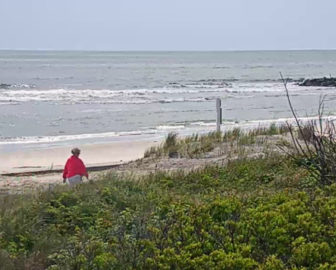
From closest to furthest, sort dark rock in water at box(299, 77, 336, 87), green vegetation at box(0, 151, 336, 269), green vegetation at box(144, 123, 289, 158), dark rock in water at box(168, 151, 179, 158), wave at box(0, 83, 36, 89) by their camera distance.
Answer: green vegetation at box(0, 151, 336, 269)
dark rock in water at box(168, 151, 179, 158)
green vegetation at box(144, 123, 289, 158)
wave at box(0, 83, 36, 89)
dark rock in water at box(299, 77, 336, 87)

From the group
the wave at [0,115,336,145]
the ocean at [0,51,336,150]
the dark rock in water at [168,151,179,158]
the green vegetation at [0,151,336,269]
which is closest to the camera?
the green vegetation at [0,151,336,269]

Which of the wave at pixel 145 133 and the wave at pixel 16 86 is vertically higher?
the wave at pixel 16 86

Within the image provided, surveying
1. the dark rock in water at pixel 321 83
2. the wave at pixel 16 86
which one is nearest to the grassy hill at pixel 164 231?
the wave at pixel 16 86

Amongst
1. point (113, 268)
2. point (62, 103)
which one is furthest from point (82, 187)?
point (62, 103)

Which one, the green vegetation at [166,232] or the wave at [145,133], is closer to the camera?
the green vegetation at [166,232]

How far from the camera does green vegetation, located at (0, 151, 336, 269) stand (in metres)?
3.93

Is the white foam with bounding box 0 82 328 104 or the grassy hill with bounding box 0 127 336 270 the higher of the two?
the grassy hill with bounding box 0 127 336 270

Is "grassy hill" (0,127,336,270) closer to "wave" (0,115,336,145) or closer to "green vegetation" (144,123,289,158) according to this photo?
"green vegetation" (144,123,289,158)

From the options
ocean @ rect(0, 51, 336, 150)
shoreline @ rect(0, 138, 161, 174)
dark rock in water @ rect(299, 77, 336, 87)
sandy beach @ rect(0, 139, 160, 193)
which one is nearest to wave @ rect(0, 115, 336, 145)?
ocean @ rect(0, 51, 336, 150)

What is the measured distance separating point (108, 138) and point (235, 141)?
880 cm

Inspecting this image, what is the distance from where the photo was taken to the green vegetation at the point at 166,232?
393cm

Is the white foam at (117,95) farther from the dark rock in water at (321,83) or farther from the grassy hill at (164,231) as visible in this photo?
the grassy hill at (164,231)

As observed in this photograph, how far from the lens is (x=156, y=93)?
1890 inches

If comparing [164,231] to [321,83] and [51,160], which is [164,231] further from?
[321,83]
